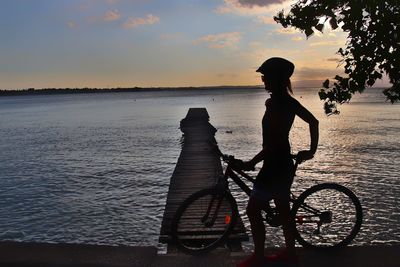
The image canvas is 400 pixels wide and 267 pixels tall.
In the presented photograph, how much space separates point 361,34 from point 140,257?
3886 millimetres

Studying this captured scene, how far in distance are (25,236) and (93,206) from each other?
126 inches

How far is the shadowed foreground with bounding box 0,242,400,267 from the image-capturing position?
554 centimetres

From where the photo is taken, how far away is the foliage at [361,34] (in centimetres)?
438

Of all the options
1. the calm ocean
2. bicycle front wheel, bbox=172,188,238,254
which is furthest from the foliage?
the calm ocean

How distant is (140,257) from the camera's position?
571 centimetres

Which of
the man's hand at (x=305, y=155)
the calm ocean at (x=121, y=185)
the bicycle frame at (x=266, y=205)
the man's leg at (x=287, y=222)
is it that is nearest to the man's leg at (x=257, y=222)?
the bicycle frame at (x=266, y=205)

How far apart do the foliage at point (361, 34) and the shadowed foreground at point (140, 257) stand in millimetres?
2169

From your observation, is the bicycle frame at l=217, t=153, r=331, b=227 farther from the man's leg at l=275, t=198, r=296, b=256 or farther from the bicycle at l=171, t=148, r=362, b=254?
the man's leg at l=275, t=198, r=296, b=256

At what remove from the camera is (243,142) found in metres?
34.5

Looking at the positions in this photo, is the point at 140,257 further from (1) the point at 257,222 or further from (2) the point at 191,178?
(2) the point at 191,178

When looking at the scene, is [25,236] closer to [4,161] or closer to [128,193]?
[128,193]

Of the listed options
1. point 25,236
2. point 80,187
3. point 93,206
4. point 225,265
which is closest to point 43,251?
point 225,265

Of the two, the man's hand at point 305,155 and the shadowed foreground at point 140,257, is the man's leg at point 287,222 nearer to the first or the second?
the shadowed foreground at point 140,257

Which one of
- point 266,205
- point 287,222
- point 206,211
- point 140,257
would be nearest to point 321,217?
point 287,222
